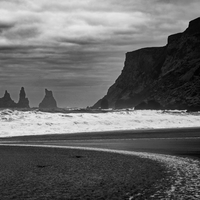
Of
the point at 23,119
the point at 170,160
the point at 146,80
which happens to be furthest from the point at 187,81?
the point at 170,160

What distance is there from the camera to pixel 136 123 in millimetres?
35969

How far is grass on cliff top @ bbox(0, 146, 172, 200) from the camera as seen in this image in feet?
21.9

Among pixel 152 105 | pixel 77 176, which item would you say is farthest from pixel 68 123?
pixel 152 105

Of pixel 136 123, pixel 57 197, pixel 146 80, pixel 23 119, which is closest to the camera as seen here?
pixel 57 197

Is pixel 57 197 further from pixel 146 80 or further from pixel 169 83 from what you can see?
pixel 146 80

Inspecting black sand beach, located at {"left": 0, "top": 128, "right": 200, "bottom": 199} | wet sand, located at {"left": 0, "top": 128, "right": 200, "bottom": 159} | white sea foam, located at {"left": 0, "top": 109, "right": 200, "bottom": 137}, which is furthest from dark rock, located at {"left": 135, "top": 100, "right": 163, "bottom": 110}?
black sand beach, located at {"left": 0, "top": 128, "right": 200, "bottom": 199}

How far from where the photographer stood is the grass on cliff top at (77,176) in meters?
6.68

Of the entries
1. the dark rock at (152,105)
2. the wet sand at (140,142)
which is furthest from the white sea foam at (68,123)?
the dark rock at (152,105)

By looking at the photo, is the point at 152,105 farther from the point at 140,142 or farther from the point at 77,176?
the point at 77,176

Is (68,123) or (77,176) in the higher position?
(68,123)

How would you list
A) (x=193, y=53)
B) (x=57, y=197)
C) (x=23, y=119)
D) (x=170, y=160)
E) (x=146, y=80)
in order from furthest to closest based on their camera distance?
(x=146, y=80)
(x=193, y=53)
(x=23, y=119)
(x=170, y=160)
(x=57, y=197)

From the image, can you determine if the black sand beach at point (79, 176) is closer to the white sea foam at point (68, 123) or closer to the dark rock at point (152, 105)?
the white sea foam at point (68, 123)

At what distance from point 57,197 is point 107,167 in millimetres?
3785

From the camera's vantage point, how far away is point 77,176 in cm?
861
